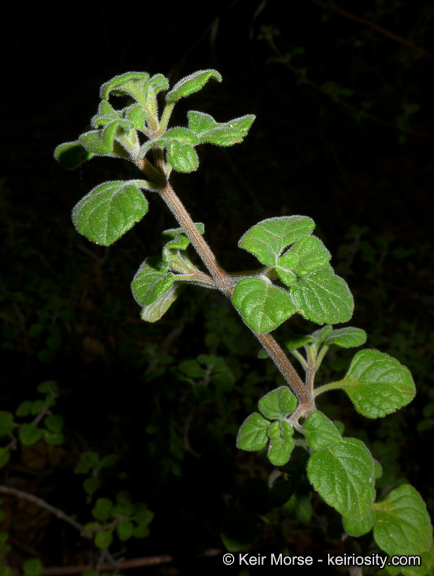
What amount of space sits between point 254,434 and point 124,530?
1253 millimetres

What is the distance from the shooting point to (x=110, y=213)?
2.27 ft

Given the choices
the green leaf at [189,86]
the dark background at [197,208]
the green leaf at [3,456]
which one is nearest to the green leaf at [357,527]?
the green leaf at [189,86]

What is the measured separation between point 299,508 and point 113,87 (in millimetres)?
1255

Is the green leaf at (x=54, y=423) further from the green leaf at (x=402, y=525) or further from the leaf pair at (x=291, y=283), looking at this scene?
the leaf pair at (x=291, y=283)

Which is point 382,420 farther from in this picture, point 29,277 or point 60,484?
point 29,277

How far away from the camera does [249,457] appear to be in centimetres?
261

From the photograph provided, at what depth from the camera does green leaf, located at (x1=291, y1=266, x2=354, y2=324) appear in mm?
743

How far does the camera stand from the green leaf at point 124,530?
73.3 inches

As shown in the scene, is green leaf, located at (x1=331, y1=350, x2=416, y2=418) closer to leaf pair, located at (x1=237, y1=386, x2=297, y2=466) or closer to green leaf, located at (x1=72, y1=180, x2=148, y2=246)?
leaf pair, located at (x1=237, y1=386, x2=297, y2=466)

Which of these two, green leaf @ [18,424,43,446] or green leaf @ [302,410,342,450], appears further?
green leaf @ [18,424,43,446]

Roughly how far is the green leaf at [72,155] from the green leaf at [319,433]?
0.74 m

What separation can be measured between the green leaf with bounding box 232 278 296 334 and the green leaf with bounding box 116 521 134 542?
5.37 ft

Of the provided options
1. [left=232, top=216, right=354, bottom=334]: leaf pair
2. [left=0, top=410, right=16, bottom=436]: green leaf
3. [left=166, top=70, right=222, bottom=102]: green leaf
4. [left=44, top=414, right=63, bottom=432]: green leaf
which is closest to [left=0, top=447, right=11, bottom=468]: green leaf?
[left=0, top=410, right=16, bottom=436]: green leaf

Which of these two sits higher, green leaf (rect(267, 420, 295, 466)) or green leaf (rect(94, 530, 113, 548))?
green leaf (rect(267, 420, 295, 466))
